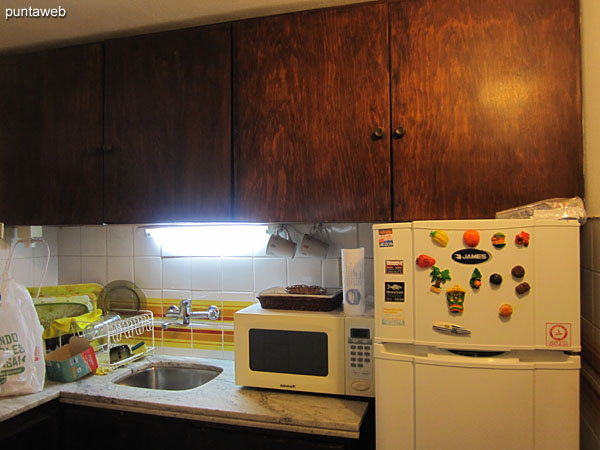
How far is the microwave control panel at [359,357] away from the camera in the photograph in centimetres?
143

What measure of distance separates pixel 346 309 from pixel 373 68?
0.87 meters

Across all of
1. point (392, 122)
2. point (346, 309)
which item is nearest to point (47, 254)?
point (346, 309)

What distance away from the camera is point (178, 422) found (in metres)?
1.47

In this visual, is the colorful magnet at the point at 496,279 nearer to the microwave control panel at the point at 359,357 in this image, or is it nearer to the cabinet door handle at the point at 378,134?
the microwave control panel at the point at 359,357

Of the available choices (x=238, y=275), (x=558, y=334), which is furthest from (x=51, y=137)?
(x=558, y=334)

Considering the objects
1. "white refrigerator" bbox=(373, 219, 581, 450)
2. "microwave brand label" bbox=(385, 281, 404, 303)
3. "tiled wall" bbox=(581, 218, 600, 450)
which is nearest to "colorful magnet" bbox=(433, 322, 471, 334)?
"white refrigerator" bbox=(373, 219, 581, 450)

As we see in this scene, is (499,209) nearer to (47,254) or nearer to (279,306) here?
(279,306)

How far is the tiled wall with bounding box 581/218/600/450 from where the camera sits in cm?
117

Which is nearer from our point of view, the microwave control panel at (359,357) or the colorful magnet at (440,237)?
the colorful magnet at (440,237)

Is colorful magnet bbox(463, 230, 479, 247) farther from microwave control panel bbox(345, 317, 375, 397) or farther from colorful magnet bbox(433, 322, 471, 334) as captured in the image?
microwave control panel bbox(345, 317, 375, 397)

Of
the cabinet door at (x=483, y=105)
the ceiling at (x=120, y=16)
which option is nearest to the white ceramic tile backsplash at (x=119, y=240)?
the ceiling at (x=120, y=16)

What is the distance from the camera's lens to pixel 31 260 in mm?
2182

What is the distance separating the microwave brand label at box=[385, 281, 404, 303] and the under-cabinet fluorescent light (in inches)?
33.4

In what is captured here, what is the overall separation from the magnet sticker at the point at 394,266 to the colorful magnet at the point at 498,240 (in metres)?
0.25
